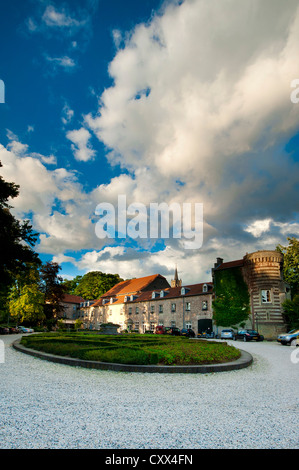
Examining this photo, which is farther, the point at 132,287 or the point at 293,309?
the point at 132,287

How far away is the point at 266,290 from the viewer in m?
36.6

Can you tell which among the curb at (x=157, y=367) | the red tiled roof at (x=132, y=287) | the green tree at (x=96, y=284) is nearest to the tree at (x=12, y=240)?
the curb at (x=157, y=367)

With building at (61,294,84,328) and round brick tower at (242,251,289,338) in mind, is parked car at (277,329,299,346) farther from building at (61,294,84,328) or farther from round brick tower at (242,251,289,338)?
building at (61,294,84,328)

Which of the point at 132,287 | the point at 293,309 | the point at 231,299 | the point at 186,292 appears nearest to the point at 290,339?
the point at 293,309

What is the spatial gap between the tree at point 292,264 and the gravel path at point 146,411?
31.1 metres

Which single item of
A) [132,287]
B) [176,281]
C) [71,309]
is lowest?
[71,309]

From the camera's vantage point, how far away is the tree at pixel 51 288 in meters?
53.5

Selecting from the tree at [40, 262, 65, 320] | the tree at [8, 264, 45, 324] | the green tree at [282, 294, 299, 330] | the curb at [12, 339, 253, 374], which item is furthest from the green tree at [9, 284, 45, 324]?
the curb at [12, 339, 253, 374]

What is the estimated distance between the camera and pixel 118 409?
213 inches

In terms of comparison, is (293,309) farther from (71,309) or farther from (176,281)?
(71,309)

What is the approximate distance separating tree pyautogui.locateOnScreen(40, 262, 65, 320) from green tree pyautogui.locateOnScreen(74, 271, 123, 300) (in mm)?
25247

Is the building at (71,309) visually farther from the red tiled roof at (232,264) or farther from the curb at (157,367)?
the curb at (157,367)

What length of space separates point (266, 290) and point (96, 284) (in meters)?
54.1
